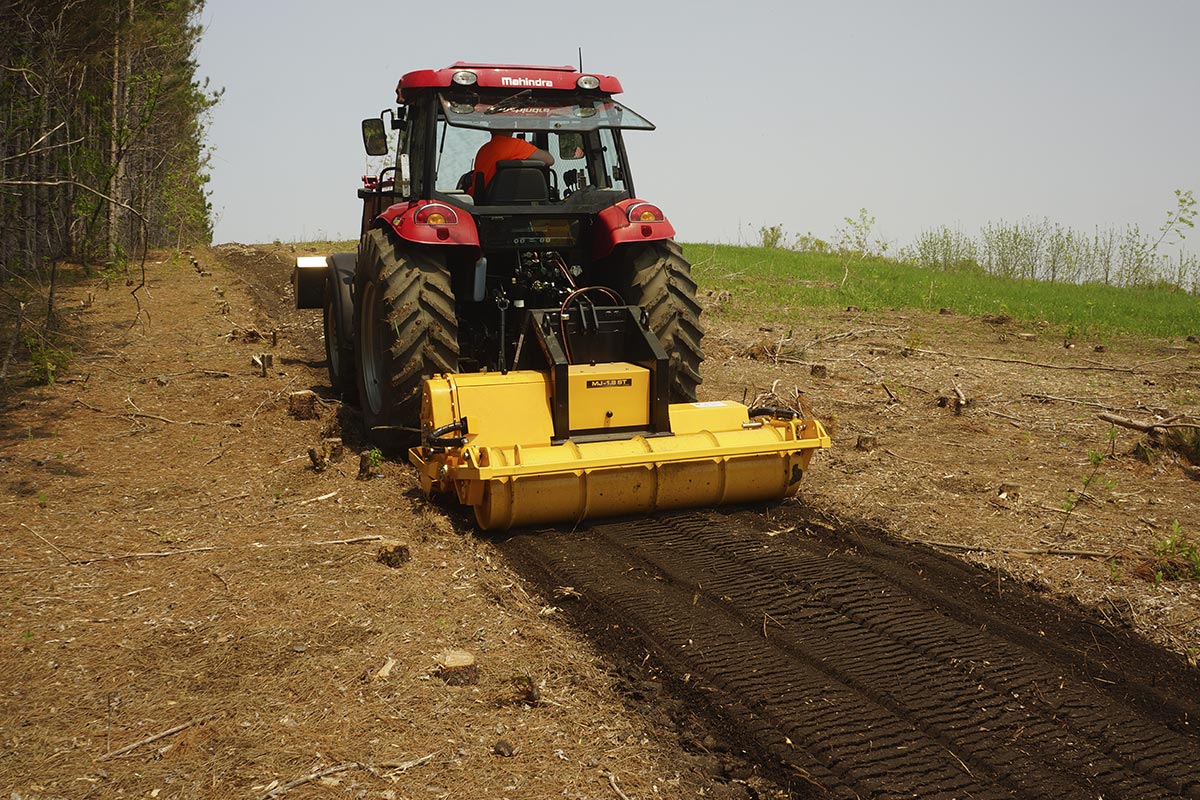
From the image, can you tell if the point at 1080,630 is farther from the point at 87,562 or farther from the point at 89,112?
the point at 89,112

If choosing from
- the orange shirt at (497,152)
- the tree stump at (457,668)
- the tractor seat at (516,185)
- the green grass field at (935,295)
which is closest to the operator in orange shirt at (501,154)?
the orange shirt at (497,152)

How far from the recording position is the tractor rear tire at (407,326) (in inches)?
242

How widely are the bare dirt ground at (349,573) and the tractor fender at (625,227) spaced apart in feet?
6.20

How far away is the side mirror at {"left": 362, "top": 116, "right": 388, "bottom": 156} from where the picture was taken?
288 inches

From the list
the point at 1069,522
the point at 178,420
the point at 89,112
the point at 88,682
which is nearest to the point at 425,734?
the point at 88,682

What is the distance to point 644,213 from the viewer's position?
6.61 metres

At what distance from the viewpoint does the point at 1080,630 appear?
14.3ft

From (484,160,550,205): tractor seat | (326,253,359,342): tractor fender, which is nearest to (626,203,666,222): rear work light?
(484,160,550,205): tractor seat

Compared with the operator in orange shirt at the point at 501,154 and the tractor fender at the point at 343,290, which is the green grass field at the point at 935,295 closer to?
the tractor fender at the point at 343,290

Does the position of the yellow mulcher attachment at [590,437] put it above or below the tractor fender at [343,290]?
below

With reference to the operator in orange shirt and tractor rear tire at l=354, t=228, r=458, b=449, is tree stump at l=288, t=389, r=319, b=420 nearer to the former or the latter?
tractor rear tire at l=354, t=228, r=458, b=449

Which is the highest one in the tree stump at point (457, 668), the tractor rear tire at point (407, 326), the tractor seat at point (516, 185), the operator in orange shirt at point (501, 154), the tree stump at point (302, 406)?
the operator in orange shirt at point (501, 154)

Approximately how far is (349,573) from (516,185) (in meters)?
2.99

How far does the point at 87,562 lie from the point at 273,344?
6767 millimetres
